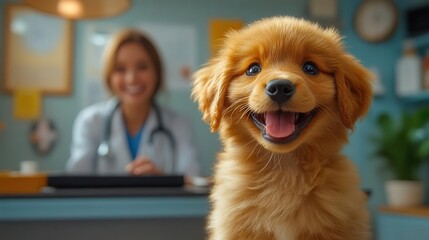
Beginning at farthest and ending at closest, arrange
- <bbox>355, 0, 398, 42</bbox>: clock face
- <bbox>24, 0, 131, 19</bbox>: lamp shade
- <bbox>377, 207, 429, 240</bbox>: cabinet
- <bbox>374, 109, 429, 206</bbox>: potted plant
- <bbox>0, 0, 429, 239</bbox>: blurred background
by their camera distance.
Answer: <bbox>355, 0, 398, 42</bbox>: clock face, <bbox>0, 0, 429, 239</bbox>: blurred background, <bbox>374, 109, 429, 206</bbox>: potted plant, <bbox>377, 207, 429, 240</bbox>: cabinet, <bbox>24, 0, 131, 19</bbox>: lamp shade

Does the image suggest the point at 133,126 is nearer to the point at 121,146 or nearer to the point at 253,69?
the point at 121,146

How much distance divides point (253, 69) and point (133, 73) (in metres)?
1.67

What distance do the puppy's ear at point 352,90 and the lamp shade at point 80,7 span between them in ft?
4.42

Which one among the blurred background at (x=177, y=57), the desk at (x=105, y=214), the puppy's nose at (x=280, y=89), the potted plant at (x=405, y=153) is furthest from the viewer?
the blurred background at (x=177, y=57)

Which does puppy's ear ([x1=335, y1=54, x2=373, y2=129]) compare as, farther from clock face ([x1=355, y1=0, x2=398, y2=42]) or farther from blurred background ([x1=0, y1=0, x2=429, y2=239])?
clock face ([x1=355, y1=0, x2=398, y2=42])

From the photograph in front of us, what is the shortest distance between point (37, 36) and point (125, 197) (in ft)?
5.66

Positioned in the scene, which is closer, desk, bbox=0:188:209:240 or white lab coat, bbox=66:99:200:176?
desk, bbox=0:188:209:240

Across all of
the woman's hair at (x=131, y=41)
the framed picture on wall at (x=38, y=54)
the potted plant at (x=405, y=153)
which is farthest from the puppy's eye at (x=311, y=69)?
the framed picture on wall at (x=38, y=54)

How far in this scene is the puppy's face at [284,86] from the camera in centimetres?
55

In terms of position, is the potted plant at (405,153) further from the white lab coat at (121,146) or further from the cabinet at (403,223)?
the white lab coat at (121,146)

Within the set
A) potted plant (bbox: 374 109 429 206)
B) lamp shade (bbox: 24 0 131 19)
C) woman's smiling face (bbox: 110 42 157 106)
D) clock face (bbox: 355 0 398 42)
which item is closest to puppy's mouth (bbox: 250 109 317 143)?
lamp shade (bbox: 24 0 131 19)

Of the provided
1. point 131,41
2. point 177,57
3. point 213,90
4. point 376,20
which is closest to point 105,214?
point 213,90

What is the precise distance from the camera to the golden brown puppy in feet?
1.84

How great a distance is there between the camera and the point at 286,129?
0.56 metres
